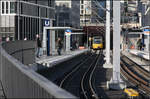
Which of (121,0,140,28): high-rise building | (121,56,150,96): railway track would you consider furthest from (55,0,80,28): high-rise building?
(121,56,150,96): railway track

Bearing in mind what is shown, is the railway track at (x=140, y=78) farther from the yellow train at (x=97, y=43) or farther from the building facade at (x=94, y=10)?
the yellow train at (x=97, y=43)

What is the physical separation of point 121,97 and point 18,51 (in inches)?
402

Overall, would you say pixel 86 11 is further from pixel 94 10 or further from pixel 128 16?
pixel 94 10

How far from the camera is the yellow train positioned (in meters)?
67.8

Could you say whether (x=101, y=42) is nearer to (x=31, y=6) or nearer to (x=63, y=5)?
(x=31, y=6)

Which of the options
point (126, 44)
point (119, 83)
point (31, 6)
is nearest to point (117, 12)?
point (119, 83)

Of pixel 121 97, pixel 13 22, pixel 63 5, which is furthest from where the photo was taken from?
pixel 63 5

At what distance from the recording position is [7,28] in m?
77.4

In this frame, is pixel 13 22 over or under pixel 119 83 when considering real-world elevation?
over

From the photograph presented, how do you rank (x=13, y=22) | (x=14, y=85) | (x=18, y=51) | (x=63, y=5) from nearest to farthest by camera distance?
(x=14, y=85), (x=18, y=51), (x=13, y=22), (x=63, y=5)

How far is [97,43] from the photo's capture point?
68062 millimetres

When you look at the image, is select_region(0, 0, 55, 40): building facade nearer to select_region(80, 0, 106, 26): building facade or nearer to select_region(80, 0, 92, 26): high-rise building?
select_region(80, 0, 92, 26): high-rise building

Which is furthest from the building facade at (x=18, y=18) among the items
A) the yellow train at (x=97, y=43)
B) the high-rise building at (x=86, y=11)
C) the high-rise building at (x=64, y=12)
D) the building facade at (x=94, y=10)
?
the high-rise building at (x=64, y=12)

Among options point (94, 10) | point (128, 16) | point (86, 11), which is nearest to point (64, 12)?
point (128, 16)
